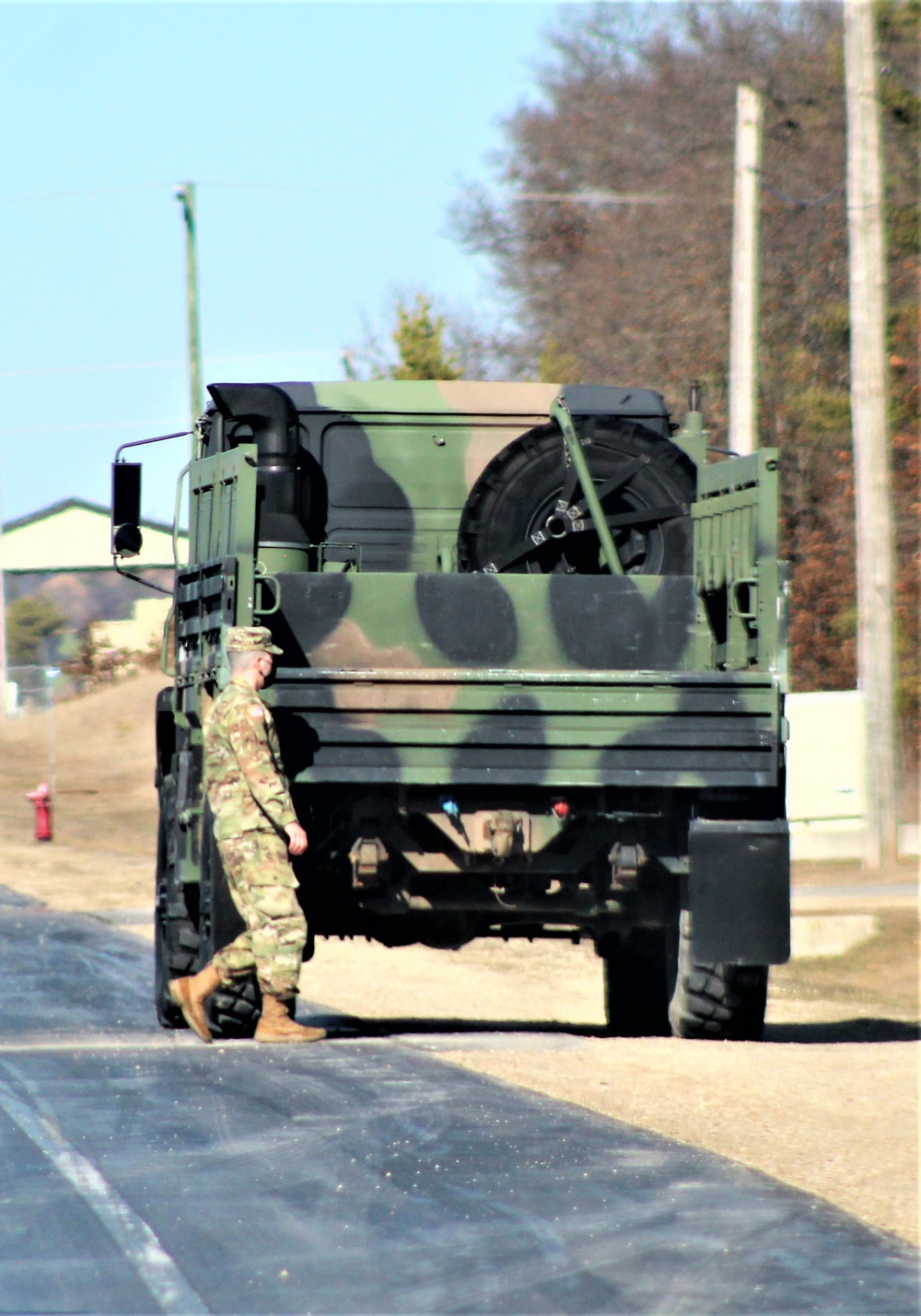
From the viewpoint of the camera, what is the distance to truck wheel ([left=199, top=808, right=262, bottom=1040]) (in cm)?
1006

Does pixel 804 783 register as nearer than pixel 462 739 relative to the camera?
No

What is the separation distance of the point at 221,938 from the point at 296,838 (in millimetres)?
773

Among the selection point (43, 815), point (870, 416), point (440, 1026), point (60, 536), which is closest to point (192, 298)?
point (43, 815)

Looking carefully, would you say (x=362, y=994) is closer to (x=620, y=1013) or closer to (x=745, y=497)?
(x=620, y=1013)

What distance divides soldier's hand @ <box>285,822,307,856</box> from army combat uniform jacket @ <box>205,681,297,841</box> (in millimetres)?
36

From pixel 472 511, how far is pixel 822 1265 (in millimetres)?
6002

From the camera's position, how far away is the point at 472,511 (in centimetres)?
1128

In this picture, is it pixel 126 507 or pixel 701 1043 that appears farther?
pixel 126 507

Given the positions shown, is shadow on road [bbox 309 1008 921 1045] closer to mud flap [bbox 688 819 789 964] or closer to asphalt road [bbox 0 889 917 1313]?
mud flap [bbox 688 819 789 964]

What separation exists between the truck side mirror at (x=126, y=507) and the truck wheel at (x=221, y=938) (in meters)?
2.43

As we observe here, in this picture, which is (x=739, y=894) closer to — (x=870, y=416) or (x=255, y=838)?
(x=255, y=838)

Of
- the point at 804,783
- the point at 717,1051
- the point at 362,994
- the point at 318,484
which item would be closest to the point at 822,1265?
the point at 717,1051

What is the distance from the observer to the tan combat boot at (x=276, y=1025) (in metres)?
10.1

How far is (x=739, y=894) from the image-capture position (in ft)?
31.9
